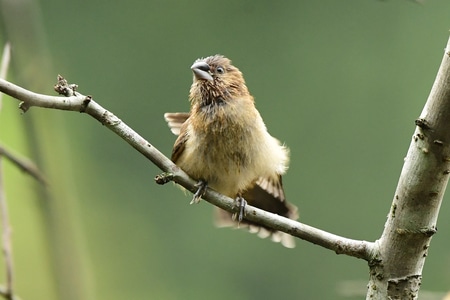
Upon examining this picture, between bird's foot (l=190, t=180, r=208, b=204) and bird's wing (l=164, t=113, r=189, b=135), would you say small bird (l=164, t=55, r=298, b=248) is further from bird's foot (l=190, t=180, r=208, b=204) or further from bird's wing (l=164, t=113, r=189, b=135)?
bird's wing (l=164, t=113, r=189, b=135)

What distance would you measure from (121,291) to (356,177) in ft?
9.21

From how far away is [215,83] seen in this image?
313 cm

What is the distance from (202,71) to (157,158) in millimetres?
943

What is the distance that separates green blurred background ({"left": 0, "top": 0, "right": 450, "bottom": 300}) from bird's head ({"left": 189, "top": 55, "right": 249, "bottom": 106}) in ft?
15.2

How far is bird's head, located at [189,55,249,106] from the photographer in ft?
10.1

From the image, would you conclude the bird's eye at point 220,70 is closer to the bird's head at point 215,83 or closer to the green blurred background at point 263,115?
the bird's head at point 215,83

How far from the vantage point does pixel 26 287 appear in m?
7.78

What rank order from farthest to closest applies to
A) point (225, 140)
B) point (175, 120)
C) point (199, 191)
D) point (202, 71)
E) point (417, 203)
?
point (175, 120) < point (202, 71) < point (225, 140) < point (199, 191) < point (417, 203)

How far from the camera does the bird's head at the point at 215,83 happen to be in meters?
3.08

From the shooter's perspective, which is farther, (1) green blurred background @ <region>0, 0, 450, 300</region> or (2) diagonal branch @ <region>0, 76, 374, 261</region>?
(1) green blurred background @ <region>0, 0, 450, 300</region>

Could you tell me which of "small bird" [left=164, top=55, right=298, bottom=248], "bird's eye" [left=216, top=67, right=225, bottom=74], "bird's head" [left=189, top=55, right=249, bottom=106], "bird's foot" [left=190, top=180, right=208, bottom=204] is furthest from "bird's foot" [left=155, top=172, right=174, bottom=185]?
"bird's eye" [left=216, top=67, right=225, bottom=74]

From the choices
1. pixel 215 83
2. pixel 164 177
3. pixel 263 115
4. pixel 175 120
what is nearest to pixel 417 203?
pixel 164 177

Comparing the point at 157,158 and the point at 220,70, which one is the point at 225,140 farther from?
the point at 157,158

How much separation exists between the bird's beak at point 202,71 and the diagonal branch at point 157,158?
2.34 ft
